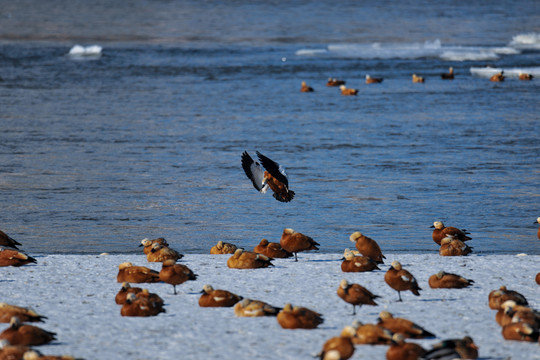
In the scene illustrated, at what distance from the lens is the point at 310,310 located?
8867 millimetres

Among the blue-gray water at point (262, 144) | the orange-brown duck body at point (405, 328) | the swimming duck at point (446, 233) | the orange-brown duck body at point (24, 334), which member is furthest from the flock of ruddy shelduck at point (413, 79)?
the orange-brown duck body at point (24, 334)

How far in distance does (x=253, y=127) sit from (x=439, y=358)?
17559 millimetres

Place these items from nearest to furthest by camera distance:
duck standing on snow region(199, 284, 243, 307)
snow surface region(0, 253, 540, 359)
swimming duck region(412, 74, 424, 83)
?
snow surface region(0, 253, 540, 359) → duck standing on snow region(199, 284, 243, 307) → swimming duck region(412, 74, 424, 83)

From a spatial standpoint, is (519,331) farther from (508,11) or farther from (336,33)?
(508,11)

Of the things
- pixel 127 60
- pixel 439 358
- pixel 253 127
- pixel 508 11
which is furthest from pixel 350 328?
pixel 508 11

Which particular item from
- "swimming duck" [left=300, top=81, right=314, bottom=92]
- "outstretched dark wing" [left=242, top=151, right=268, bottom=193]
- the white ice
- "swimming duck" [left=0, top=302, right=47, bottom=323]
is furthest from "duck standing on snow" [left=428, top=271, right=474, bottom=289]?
the white ice

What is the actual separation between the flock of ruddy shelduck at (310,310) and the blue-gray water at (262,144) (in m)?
1.46

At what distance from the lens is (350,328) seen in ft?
26.6

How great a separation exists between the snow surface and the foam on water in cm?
3126

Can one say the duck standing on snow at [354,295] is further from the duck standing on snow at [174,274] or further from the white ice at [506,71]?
the white ice at [506,71]

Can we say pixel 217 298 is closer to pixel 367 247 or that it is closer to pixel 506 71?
pixel 367 247

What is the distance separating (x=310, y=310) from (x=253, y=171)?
Result: 5.66m

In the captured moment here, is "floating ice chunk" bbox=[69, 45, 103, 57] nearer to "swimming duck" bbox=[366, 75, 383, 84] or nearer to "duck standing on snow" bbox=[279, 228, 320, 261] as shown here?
"swimming duck" bbox=[366, 75, 383, 84]

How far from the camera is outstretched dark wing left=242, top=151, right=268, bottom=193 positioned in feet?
46.5
